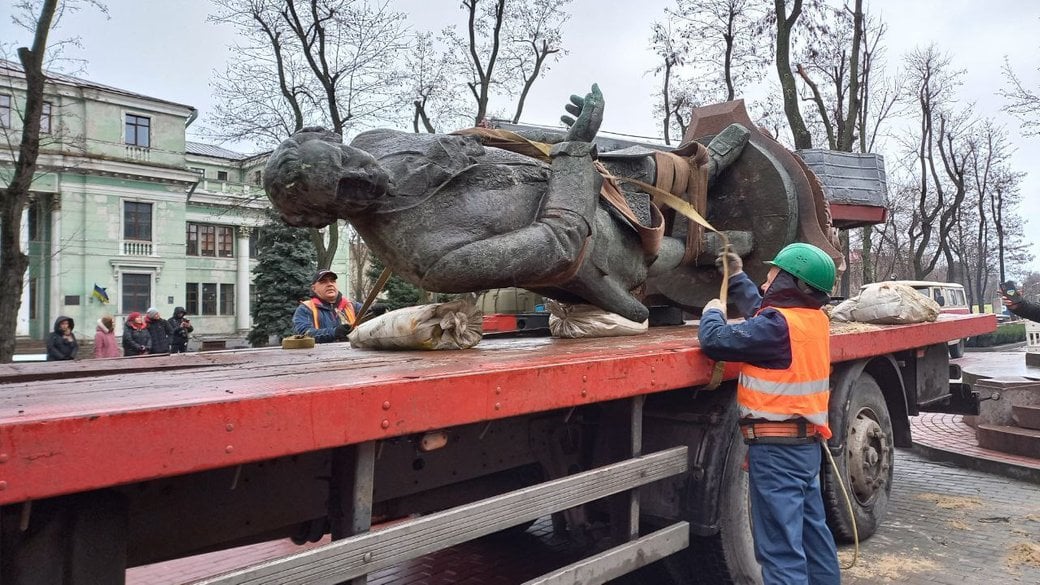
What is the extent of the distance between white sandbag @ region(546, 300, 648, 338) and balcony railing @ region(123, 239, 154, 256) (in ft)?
121

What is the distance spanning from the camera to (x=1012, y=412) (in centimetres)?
781

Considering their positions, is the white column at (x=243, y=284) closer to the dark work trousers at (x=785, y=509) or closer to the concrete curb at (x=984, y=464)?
→ the concrete curb at (x=984, y=464)

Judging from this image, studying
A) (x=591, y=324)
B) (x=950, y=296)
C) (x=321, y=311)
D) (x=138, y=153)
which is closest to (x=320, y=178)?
(x=591, y=324)

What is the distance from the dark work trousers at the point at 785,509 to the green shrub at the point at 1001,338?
28.0 metres

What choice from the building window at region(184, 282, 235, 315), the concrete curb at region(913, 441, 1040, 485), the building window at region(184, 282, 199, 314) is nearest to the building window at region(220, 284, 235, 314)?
the building window at region(184, 282, 235, 315)

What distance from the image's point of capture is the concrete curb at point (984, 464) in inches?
267

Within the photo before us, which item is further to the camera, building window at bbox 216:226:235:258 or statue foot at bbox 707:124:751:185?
building window at bbox 216:226:235:258

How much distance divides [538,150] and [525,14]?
18.3 m

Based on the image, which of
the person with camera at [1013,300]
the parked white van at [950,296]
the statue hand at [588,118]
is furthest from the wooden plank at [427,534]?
the parked white van at [950,296]

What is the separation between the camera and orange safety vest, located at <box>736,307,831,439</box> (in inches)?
127

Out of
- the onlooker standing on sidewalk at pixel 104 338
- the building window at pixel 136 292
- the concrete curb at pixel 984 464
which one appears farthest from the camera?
the building window at pixel 136 292

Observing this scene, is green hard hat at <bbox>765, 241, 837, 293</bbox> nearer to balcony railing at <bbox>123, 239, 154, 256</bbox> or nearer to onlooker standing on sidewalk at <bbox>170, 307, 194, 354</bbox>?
onlooker standing on sidewalk at <bbox>170, 307, 194, 354</bbox>

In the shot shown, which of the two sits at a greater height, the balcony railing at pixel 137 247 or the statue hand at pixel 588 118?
the balcony railing at pixel 137 247

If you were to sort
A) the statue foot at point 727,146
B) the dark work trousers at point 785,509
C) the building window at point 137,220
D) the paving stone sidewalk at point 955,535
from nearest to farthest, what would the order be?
the dark work trousers at point 785,509 → the paving stone sidewalk at point 955,535 → the statue foot at point 727,146 → the building window at point 137,220
